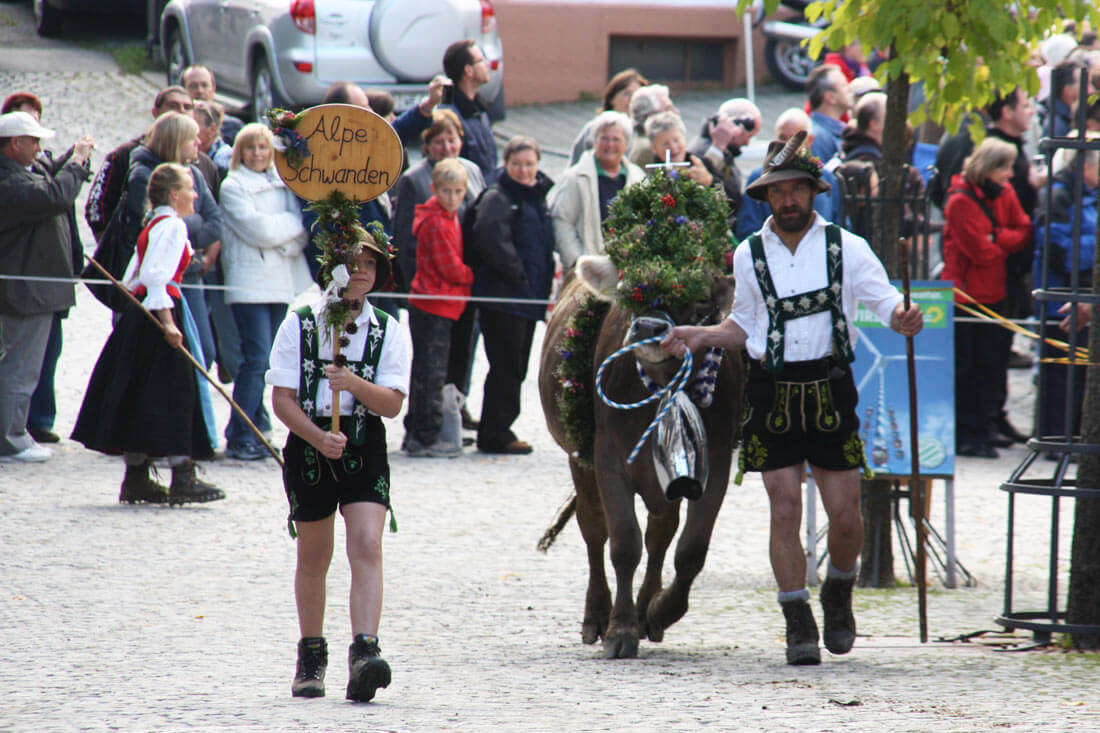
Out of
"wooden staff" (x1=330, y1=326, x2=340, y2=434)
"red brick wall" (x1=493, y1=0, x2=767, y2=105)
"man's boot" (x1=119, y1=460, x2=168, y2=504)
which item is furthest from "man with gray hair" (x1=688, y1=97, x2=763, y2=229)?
"red brick wall" (x1=493, y1=0, x2=767, y2=105)

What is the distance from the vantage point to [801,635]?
22.5 ft

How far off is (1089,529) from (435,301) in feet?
18.8

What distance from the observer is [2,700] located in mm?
5887

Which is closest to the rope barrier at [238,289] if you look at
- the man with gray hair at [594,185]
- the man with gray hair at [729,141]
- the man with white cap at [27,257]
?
the man with white cap at [27,257]

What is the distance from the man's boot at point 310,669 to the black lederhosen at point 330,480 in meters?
0.47

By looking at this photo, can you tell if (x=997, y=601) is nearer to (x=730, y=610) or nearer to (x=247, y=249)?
(x=730, y=610)

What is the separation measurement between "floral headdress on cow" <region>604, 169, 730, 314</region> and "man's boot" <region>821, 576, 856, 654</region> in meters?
1.37

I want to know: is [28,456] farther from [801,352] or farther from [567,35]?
[567,35]

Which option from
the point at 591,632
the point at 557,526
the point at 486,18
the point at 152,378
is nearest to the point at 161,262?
the point at 152,378

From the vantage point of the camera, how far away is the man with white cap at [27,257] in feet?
34.8

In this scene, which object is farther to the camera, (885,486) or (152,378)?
(152,378)

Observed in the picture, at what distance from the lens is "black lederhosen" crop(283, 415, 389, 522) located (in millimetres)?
6203

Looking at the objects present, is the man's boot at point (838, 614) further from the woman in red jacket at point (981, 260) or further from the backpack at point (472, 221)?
the woman in red jacket at point (981, 260)

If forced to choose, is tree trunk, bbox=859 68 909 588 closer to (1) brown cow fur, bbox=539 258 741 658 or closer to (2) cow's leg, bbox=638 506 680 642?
(2) cow's leg, bbox=638 506 680 642
